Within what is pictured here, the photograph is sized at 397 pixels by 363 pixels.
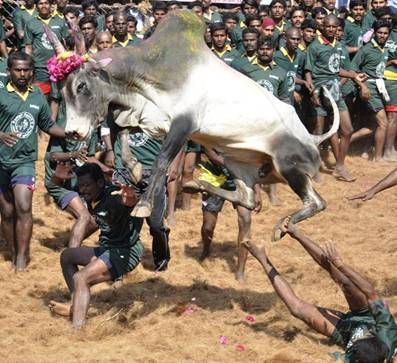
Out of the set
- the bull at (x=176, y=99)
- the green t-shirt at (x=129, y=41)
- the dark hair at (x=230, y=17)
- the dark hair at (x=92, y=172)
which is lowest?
the dark hair at (x=230, y=17)

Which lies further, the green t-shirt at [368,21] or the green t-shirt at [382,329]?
the green t-shirt at [368,21]

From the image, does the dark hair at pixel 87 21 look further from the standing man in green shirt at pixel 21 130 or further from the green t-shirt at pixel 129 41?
the standing man in green shirt at pixel 21 130

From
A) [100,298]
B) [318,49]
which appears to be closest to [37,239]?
[100,298]

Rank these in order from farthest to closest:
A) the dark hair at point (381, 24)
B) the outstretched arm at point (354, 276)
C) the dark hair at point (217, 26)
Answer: the dark hair at point (381, 24) < the dark hair at point (217, 26) < the outstretched arm at point (354, 276)

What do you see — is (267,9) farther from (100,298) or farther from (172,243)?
(100,298)

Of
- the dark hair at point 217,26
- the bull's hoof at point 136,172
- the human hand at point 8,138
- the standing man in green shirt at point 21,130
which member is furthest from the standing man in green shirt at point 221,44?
Answer: the bull's hoof at point 136,172

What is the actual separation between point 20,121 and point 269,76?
3.70 m

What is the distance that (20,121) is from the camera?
9.47m

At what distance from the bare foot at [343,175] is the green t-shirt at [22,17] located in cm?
474

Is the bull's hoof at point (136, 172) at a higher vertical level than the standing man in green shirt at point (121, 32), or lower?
higher

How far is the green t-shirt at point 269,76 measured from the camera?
11875 mm

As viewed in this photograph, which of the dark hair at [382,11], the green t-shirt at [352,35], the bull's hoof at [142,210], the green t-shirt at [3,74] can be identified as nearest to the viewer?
the bull's hoof at [142,210]

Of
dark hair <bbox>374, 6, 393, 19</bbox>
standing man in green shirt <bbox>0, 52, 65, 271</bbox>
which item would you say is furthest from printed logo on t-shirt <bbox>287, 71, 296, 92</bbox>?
standing man in green shirt <bbox>0, 52, 65, 271</bbox>

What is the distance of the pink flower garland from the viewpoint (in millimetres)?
7199
